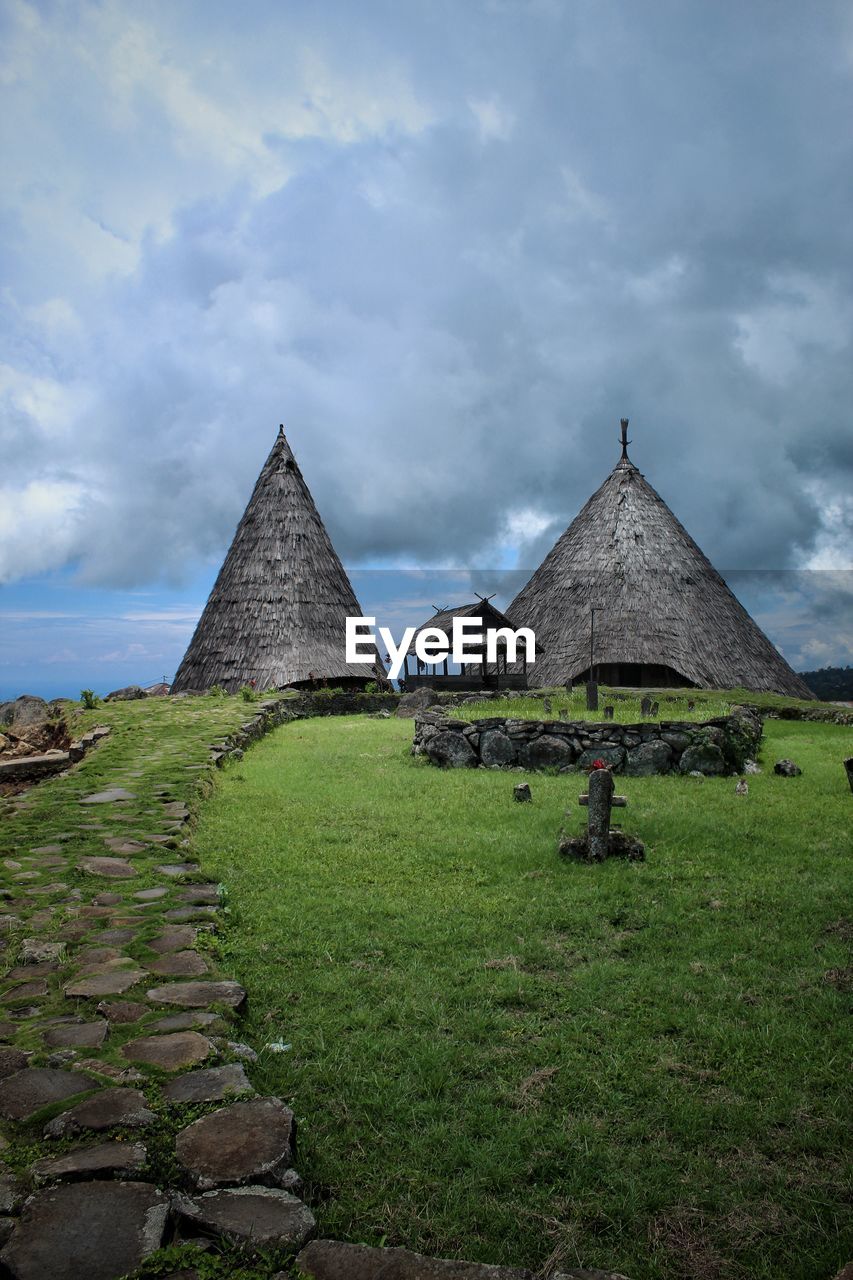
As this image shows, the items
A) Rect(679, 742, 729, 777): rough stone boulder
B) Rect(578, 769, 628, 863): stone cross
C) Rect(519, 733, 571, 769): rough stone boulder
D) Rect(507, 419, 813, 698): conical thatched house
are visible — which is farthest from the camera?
Rect(507, 419, 813, 698): conical thatched house

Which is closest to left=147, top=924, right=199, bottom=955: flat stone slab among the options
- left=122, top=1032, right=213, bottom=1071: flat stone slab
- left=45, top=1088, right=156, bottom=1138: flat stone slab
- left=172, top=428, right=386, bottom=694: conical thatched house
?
left=122, top=1032, right=213, bottom=1071: flat stone slab

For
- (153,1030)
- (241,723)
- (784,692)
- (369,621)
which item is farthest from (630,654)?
(153,1030)

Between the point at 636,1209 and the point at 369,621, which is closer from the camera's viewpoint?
the point at 636,1209

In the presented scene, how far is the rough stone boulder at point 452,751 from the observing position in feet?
40.3

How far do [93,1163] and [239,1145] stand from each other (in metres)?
0.48

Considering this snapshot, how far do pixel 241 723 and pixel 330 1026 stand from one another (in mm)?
12662

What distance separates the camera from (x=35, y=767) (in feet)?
38.2

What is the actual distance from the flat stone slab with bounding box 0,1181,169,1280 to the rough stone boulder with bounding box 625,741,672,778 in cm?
987

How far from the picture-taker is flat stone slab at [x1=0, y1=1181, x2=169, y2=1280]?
234 cm

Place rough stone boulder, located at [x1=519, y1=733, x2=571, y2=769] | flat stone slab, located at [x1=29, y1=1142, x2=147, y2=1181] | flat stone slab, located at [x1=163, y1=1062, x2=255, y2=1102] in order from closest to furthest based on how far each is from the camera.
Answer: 1. flat stone slab, located at [x1=29, y1=1142, x2=147, y2=1181]
2. flat stone slab, located at [x1=163, y1=1062, x2=255, y2=1102]
3. rough stone boulder, located at [x1=519, y1=733, x2=571, y2=769]

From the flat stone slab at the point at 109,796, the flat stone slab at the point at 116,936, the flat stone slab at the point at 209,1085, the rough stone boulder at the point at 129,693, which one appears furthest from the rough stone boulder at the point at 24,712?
the flat stone slab at the point at 209,1085

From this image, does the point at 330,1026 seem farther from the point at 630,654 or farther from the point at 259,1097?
the point at 630,654

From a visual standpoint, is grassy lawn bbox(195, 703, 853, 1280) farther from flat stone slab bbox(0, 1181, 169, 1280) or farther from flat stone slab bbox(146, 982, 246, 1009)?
flat stone slab bbox(0, 1181, 169, 1280)

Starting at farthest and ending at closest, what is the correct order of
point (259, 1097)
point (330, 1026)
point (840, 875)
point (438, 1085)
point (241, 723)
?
point (241, 723) < point (840, 875) < point (330, 1026) < point (438, 1085) < point (259, 1097)
